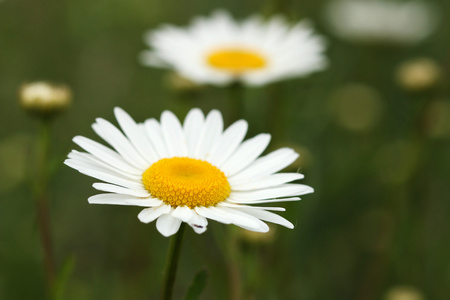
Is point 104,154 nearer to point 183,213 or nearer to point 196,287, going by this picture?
point 183,213

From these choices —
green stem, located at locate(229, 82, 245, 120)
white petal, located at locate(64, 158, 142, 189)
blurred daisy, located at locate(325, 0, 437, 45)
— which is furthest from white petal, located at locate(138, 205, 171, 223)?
blurred daisy, located at locate(325, 0, 437, 45)

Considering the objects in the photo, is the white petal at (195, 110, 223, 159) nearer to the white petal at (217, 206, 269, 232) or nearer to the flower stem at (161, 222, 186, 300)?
the white petal at (217, 206, 269, 232)

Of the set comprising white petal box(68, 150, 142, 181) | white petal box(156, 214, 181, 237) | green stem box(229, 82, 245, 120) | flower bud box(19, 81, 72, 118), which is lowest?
white petal box(156, 214, 181, 237)

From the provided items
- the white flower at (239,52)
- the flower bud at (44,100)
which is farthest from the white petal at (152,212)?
the white flower at (239,52)

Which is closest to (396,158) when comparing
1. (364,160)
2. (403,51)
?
(364,160)

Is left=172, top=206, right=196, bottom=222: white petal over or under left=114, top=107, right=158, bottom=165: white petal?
under

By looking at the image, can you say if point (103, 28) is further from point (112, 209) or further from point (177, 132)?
point (177, 132)

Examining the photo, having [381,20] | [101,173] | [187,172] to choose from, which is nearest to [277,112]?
[187,172]

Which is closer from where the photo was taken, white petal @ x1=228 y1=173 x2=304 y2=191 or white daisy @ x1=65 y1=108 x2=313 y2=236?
white daisy @ x1=65 y1=108 x2=313 y2=236
